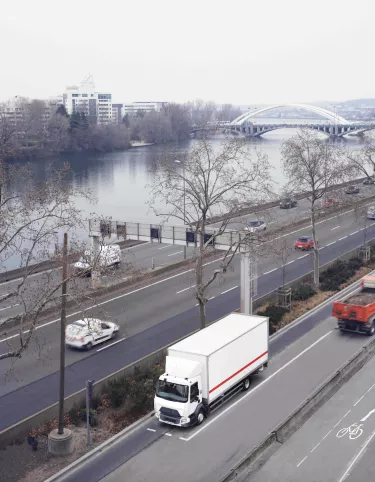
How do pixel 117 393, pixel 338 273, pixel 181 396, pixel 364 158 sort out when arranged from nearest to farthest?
1. pixel 181 396
2. pixel 117 393
3. pixel 338 273
4. pixel 364 158

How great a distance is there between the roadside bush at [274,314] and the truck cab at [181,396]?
8.27 metres

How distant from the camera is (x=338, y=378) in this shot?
1908 centimetres

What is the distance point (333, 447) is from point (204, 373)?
3.63 m

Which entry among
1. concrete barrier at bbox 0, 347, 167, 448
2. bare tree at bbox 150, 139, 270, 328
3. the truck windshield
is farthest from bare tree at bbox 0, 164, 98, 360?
bare tree at bbox 150, 139, 270, 328

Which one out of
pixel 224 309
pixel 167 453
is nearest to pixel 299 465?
pixel 167 453

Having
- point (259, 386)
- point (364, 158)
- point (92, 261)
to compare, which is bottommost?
point (259, 386)

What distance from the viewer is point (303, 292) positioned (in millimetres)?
28812

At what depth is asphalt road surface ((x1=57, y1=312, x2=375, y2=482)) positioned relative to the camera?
14.4 meters

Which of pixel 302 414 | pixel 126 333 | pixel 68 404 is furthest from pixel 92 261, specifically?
pixel 126 333

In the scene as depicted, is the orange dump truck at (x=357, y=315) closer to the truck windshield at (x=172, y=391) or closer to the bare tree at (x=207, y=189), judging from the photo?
the bare tree at (x=207, y=189)

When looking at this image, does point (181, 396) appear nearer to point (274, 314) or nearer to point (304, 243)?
point (274, 314)

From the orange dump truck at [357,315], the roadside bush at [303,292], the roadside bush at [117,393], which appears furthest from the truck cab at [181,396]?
the roadside bush at [303,292]

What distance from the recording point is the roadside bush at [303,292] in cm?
2852

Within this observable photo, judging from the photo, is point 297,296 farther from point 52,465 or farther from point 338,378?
point 52,465
